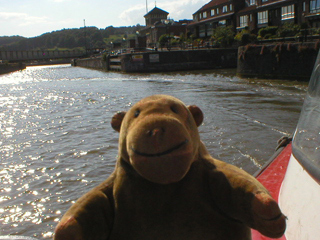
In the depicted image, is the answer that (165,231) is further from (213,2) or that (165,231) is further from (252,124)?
(213,2)

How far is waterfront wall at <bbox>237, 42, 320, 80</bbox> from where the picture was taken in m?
23.5

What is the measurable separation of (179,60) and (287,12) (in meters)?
15.0

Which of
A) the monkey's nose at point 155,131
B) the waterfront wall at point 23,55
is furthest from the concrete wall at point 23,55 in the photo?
the monkey's nose at point 155,131

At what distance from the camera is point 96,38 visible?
198 meters

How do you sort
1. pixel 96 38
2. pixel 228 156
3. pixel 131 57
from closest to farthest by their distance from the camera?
pixel 228 156 < pixel 131 57 < pixel 96 38

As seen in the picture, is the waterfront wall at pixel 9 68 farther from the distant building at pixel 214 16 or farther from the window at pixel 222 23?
the window at pixel 222 23

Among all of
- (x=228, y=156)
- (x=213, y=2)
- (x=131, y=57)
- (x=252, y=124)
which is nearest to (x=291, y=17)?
(x=131, y=57)

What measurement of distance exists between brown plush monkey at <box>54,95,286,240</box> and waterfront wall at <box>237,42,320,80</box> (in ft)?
76.7

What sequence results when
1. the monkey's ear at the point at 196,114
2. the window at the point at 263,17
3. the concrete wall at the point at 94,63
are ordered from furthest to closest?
the concrete wall at the point at 94,63, the window at the point at 263,17, the monkey's ear at the point at 196,114

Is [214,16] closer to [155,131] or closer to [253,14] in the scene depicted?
[253,14]

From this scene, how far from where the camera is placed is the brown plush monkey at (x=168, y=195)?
153 centimetres

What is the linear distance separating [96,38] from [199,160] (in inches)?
8063

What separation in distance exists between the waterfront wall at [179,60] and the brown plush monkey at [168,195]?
4065 centimetres

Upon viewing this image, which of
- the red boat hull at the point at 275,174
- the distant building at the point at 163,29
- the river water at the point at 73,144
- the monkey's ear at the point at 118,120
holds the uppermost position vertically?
the distant building at the point at 163,29
